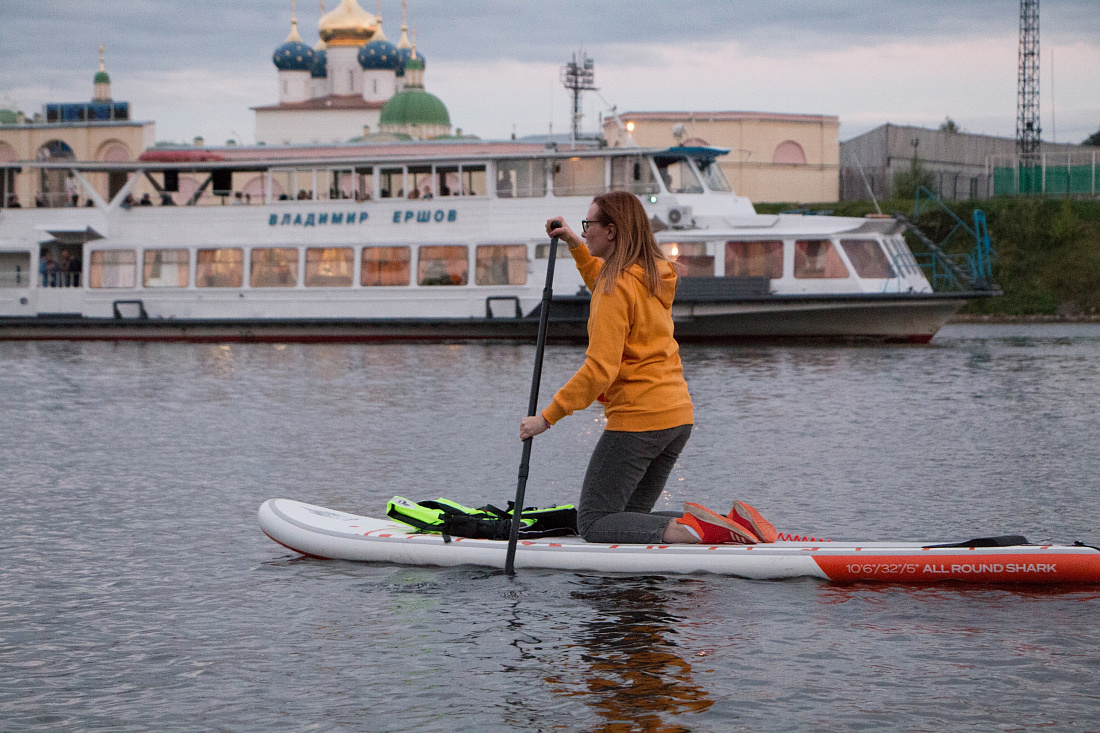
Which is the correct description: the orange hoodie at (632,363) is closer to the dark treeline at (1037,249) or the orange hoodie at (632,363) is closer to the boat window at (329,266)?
the boat window at (329,266)

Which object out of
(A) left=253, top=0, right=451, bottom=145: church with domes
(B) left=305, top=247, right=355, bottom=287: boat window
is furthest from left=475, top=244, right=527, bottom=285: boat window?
(A) left=253, top=0, right=451, bottom=145: church with domes

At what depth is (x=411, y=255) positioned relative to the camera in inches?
1184

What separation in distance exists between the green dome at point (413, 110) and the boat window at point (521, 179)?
155 ft

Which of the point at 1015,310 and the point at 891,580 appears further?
the point at 1015,310

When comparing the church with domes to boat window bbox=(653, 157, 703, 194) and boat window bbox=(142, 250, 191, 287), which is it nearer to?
boat window bbox=(142, 250, 191, 287)

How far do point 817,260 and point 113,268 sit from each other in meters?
16.2

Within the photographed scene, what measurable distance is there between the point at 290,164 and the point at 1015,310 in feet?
80.4

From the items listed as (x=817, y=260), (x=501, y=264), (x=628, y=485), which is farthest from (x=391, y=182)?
(x=628, y=485)

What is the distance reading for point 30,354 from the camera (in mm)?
27281

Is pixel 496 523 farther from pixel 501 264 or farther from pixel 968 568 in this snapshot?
pixel 501 264

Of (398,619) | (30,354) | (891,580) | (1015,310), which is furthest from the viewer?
(1015,310)

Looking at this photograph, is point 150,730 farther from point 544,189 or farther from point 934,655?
point 544,189

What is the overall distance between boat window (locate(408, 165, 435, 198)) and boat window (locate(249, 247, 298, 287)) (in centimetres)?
308

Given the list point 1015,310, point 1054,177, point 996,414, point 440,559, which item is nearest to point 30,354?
point 996,414
